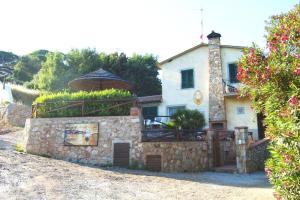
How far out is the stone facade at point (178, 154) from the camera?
1397 cm

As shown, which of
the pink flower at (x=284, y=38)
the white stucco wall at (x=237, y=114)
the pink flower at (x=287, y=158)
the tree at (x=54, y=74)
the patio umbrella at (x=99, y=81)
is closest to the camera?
the pink flower at (x=287, y=158)

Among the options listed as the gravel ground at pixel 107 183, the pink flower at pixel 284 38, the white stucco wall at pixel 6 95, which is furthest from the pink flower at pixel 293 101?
the white stucco wall at pixel 6 95

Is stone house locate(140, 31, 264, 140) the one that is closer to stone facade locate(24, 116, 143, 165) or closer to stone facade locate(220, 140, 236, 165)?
stone facade locate(220, 140, 236, 165)

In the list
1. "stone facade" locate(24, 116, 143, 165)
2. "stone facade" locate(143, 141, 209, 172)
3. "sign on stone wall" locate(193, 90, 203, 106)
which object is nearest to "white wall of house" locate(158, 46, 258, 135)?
"sign on stone wall" locate(193, 90, 203, 106)

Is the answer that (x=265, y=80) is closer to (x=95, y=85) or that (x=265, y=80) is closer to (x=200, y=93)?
(x=95, y=85)

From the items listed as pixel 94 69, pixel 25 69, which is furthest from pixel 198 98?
pixel 25 69

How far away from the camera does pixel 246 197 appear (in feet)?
31.1

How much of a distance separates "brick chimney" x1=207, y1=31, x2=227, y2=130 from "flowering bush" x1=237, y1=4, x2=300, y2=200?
524 inches

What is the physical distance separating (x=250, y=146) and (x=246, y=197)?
5756mm

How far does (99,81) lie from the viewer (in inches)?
644

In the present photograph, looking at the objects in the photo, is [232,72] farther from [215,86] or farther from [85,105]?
[85,105]

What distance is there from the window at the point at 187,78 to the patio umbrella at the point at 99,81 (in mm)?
5829

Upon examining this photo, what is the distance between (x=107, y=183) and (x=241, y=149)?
6463 mm

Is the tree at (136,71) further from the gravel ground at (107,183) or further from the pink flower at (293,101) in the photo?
the pink flower at (293,101)
